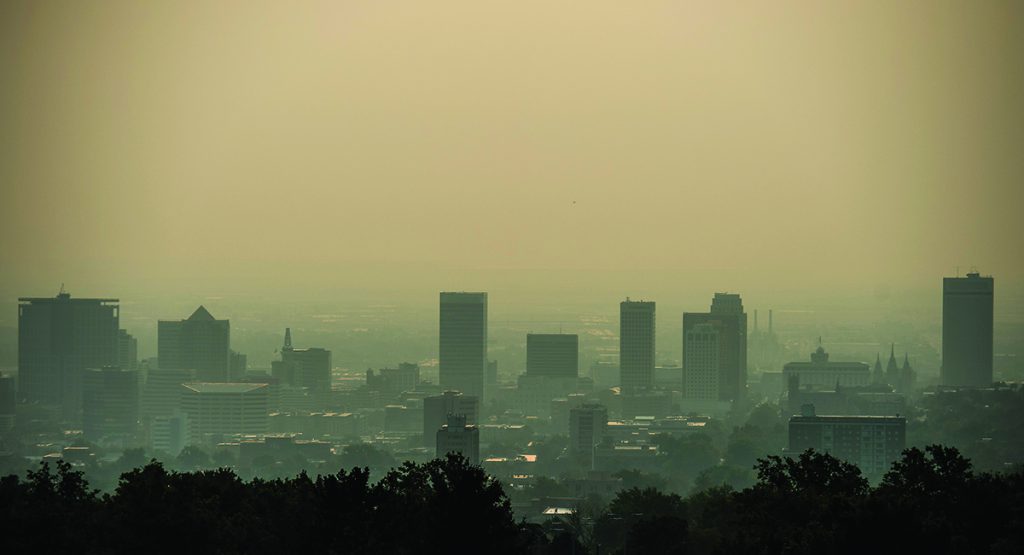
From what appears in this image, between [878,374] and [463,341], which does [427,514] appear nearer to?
[463,341]

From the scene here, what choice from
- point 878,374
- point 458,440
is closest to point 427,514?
point 458,440

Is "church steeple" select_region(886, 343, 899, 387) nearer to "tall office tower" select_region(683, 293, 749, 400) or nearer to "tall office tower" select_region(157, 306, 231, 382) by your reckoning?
"tall office tower" select_region(683, 293, 749, 400)

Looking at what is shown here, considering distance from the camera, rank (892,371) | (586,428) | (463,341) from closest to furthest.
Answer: (586,428) → (463,341) → (892,371)

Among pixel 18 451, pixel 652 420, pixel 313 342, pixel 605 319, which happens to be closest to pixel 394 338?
pixel 313 342

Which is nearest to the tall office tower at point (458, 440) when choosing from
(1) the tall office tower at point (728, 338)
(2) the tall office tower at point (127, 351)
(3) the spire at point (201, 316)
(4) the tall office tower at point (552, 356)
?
(2) the tall office tower at point (127, 351)

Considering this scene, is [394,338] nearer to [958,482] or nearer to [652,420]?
[652,420]

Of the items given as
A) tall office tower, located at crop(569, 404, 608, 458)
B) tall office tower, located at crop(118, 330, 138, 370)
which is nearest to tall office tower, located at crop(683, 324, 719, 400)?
tall office tower, located at crop(569, 404, 608, 458)
